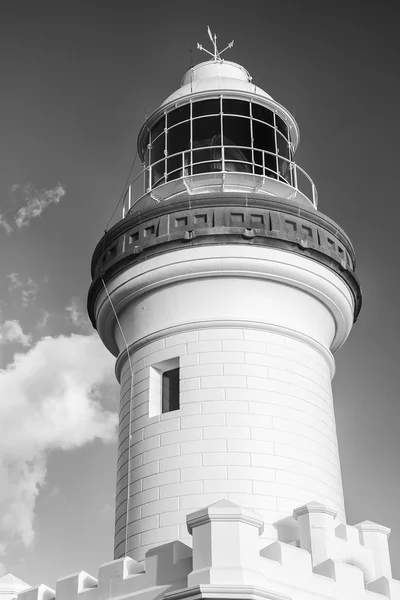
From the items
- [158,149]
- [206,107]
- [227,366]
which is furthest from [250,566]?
[158,149]

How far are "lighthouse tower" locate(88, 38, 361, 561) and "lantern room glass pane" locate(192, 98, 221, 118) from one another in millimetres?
307

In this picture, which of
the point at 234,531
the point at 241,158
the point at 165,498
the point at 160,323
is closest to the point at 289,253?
the point at 160,323

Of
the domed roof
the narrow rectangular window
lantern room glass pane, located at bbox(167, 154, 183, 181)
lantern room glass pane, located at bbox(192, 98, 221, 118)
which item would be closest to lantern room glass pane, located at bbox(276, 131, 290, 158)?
the domed roof

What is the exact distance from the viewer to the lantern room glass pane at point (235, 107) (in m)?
15.6

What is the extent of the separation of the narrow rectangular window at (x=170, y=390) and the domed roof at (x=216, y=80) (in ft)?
17.8

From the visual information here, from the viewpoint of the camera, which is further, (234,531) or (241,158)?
(241,158)

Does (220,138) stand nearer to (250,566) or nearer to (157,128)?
(157,128)

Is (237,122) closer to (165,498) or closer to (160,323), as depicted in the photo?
(160,323)

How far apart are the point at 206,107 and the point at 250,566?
31.0 feet

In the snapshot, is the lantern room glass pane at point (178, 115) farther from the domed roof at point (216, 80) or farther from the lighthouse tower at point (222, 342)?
the lighthouse tower at point (222, 342)

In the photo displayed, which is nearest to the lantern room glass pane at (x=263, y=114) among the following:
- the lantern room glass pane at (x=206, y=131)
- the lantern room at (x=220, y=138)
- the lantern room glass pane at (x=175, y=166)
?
the lantern room at (x=220, y=138)

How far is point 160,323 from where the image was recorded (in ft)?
43.2

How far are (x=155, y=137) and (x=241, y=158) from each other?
1753mm

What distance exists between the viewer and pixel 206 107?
1564 cm
